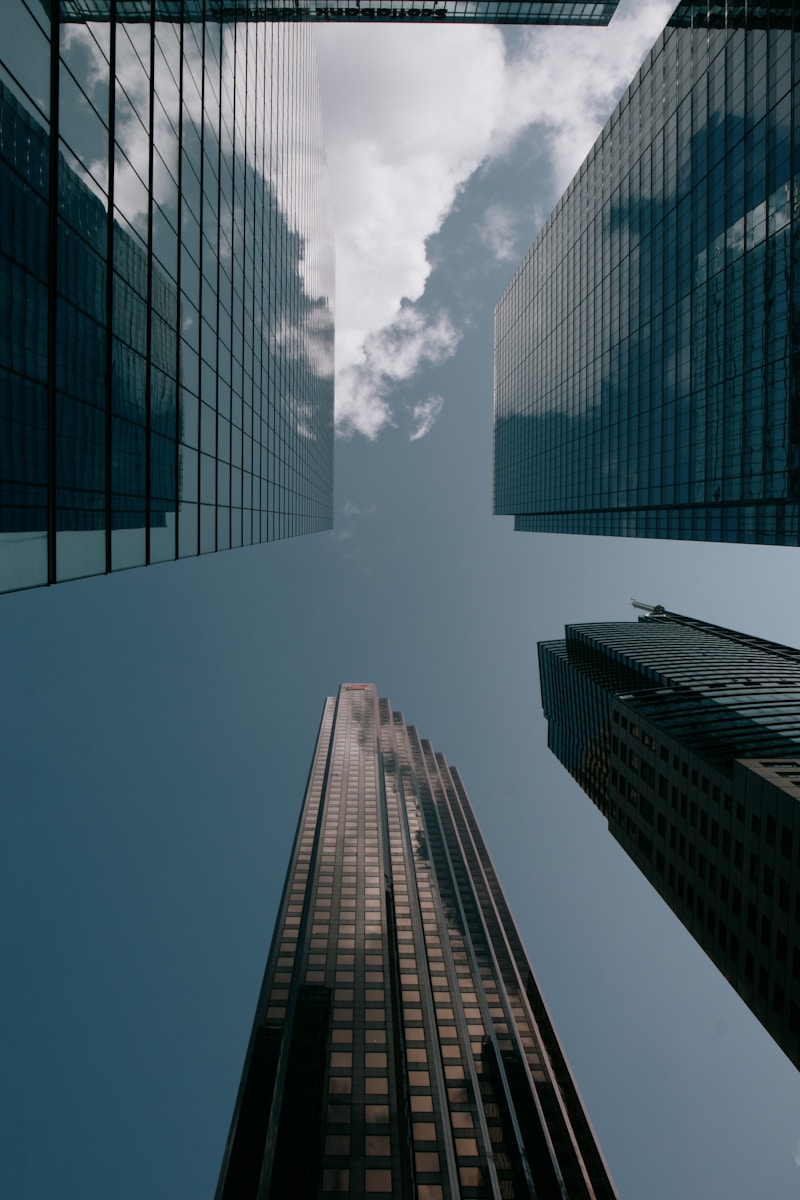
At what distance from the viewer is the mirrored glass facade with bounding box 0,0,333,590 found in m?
11.0

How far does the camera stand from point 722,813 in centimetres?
5019

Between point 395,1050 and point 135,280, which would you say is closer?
point 135,280

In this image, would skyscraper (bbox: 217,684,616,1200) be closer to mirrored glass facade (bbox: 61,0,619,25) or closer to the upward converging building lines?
the upward converging building lines

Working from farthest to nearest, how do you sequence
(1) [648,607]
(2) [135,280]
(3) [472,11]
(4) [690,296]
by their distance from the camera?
(1) [648,607] < (3) [472,11] < (4) [690,296] < (2) [135,280]

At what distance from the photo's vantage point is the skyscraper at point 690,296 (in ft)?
129

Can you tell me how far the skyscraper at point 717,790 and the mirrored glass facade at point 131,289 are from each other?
44241mm

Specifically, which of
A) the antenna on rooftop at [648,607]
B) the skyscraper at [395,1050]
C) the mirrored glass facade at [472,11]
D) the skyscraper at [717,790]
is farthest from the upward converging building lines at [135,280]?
the antenna on rooftop at [648,607]

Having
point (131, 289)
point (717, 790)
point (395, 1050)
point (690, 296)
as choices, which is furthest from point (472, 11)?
point (395, 1050)

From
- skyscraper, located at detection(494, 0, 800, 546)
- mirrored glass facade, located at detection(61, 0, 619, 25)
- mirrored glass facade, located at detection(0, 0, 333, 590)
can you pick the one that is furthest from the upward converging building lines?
mirrored glass facade, located at detection(61, 0, 619, 25)

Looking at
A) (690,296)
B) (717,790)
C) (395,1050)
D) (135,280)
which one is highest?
(690,296)

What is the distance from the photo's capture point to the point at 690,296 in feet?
167

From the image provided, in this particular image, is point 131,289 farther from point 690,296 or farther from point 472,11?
point 472,11

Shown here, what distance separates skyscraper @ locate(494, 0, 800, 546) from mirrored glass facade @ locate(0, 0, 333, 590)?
33.0 meters

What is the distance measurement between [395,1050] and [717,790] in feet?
164
